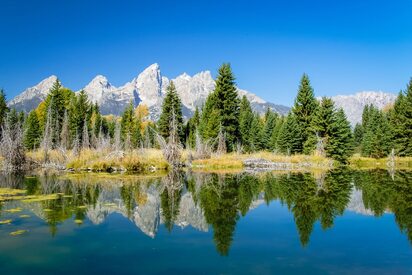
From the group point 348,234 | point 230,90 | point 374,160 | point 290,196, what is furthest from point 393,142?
point 348,234

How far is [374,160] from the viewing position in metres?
56.2

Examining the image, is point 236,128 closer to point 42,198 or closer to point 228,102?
point 228,102

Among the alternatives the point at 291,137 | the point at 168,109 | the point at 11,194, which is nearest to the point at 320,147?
the point at 291,137

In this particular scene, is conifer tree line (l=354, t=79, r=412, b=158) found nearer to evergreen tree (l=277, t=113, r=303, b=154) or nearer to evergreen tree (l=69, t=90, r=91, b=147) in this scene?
evergreen tree (l=277, t=113, r=303, b=154)

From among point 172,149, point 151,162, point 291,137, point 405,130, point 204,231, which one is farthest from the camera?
point 405,130

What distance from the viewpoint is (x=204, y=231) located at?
37.1 ft

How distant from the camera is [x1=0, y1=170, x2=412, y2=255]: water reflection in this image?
12.4m

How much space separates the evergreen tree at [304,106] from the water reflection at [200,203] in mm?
29316

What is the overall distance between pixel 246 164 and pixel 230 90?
13857mm

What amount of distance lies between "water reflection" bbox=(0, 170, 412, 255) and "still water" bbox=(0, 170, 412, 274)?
43mm

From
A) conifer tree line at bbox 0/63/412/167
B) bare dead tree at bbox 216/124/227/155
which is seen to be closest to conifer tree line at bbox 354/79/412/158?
conifer tree line at bbox 0/63/412/167

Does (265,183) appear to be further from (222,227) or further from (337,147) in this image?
(337,147)

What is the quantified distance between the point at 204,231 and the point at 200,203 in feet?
15.4

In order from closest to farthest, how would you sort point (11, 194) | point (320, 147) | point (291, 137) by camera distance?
point (11, 194), point (320, 147), point (291, 137)
